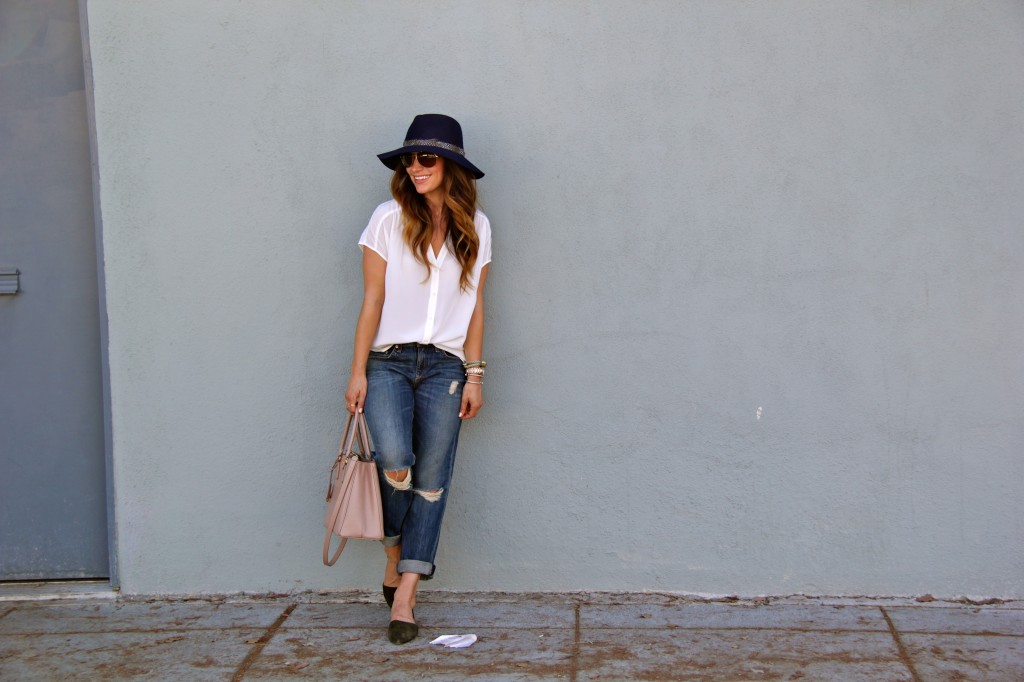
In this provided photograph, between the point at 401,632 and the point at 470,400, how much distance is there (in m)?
0.90

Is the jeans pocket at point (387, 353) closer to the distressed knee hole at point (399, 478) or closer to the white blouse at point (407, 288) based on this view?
the white blouse at point (407, 288)

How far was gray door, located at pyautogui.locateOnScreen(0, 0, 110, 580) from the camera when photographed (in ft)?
13.7

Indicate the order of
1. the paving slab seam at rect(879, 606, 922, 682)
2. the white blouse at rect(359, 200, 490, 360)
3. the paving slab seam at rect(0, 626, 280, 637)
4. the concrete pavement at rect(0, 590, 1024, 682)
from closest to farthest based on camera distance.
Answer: the paving slab seam at rect(879, 606, 922, 682)
the concrete pavement at rect(0, 590, 1024, 682)
the white blouse at rect(359, 200, 490, 360)
the paving slab seam at rect(0, 626, 280, 637)

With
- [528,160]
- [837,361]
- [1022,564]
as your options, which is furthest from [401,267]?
[1022,564]

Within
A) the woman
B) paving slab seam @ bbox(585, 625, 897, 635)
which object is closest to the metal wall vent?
the woman

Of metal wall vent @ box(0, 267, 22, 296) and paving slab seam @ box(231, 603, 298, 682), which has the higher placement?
metal wall vent @ box(0, 267, 22, 296)

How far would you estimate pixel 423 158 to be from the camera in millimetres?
3637

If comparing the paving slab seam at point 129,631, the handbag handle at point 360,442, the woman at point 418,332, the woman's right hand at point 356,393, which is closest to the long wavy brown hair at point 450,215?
the woman at point 418,332

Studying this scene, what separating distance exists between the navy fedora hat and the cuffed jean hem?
4.86ft

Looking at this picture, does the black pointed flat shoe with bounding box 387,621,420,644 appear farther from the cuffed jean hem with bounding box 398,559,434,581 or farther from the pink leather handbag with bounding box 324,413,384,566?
the pink leather handbag with bounding box 324,413,384,566

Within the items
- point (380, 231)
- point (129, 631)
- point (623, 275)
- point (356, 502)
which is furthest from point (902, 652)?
point (129, 631)

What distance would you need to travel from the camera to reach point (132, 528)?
4195mm

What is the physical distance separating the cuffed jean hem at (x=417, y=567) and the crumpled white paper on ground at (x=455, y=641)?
0.77 ft

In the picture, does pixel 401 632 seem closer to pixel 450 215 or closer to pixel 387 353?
pixel 387 353
